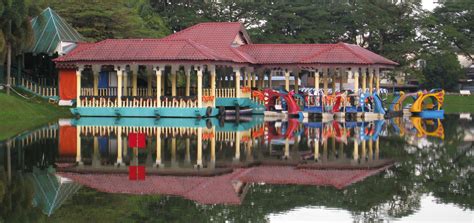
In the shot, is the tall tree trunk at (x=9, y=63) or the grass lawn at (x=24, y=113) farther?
the tall tree trunk at (x=9, y=63)

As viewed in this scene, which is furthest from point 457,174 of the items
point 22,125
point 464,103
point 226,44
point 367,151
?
point 464,103

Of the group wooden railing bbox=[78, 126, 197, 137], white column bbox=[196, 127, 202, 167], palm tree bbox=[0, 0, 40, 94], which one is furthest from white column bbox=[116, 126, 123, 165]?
palm tree bbox=[0, 0, 40, 94]

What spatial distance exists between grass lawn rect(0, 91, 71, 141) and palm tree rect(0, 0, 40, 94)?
6.86 ft

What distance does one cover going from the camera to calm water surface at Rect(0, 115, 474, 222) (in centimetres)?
1377

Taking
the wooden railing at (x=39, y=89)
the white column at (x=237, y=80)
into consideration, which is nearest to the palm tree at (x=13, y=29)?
the wooden railing at (x=39, y=89)

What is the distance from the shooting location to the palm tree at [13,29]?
39781 millimetres

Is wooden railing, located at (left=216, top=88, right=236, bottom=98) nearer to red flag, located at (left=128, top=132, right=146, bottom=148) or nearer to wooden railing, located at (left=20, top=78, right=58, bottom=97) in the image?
wooden railing, located at (left=20, top=78, right=58, bottom=97)

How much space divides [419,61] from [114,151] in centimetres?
4977

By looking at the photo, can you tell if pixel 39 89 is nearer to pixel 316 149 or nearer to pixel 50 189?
pixel 316 149

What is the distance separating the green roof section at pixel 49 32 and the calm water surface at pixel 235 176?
15758mm

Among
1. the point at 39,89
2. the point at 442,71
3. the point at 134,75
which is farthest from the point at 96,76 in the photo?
the point at 442,71

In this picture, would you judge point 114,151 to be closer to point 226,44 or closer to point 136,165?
point 136,165

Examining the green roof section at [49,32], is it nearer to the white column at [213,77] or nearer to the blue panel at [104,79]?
the blue panel at [104,79]

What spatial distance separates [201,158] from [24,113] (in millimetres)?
18908
